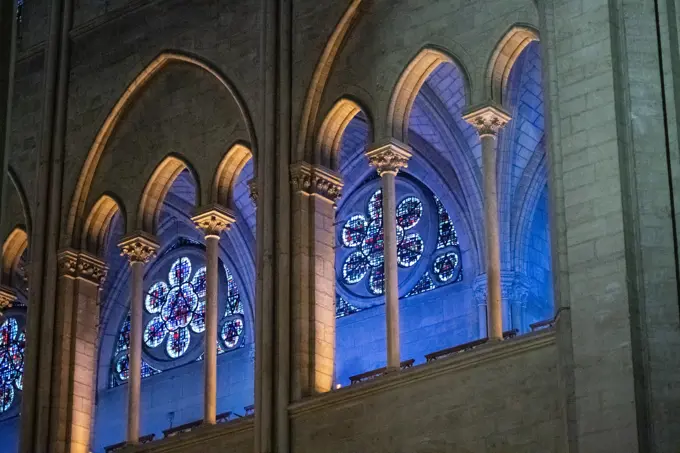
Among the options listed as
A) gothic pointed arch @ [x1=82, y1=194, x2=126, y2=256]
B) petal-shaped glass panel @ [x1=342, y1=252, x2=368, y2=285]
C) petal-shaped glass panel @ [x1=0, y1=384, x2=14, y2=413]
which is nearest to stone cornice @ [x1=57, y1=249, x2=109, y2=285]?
gothic pointed arch @ [x1=82, y1=194, x2=126, y2=256]

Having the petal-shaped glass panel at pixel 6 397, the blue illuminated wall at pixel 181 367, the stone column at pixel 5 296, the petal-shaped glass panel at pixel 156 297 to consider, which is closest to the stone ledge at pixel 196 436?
the stone column at pixel 5 296

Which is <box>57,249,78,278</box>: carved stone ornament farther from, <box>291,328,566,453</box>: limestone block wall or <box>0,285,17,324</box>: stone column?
<box>291,328,566,453</box>: limestone block wall

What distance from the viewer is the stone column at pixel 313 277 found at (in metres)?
22.8

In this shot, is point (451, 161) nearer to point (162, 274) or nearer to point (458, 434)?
point (162, 274)

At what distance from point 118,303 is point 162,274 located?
104 cm

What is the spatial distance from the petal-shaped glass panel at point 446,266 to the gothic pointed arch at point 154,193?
14.5ft

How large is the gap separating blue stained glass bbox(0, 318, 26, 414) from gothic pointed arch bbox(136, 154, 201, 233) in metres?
6.51

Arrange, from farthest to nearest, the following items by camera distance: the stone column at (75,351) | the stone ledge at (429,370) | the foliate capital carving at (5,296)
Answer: the foliate capital carving at (5,296) → the stone column at (75,351) → the stone ledge at (429,370)

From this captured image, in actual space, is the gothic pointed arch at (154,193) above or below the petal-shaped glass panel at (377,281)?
above

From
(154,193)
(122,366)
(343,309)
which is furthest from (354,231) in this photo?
(122,366)

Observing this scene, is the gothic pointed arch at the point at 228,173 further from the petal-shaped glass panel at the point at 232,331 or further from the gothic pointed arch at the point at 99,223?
Result: the petal-shaped glass panel at the point at 232,331

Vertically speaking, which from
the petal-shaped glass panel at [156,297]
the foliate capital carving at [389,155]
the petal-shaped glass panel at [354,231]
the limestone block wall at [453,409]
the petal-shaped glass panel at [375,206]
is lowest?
the limestone block wall at [453,409]

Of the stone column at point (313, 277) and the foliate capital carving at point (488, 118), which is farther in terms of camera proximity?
the stone column at point (313, 277)

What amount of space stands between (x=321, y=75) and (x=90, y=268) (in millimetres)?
4833
